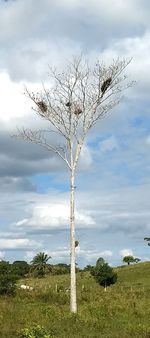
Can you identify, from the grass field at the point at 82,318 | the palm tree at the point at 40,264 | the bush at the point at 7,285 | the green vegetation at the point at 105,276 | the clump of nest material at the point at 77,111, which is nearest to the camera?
the grass field at the point at 82,318

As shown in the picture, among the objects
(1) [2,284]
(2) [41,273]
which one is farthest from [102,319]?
(2) [41,273]

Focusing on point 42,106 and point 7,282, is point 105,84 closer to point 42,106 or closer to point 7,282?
point 42,106

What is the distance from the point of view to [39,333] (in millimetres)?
17047

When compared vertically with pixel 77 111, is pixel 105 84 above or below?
above

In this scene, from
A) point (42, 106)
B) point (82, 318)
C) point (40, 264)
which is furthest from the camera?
point (40, 264)

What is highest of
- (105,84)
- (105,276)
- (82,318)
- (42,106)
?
(105,84)

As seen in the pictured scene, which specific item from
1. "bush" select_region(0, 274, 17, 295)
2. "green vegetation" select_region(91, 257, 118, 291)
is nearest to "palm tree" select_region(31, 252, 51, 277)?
"green vegetation" select_region(91, 257, 118, 291)

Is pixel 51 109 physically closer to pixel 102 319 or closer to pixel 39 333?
pixel 102 319

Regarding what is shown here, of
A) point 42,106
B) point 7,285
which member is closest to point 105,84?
point 42,106

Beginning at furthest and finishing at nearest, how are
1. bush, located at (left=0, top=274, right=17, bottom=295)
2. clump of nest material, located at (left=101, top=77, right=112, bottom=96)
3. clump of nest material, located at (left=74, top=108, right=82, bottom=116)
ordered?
bush, located at (left=0, top=274, right=17, bottom=295)
clump of nest material, located at (left=101, top=77, right=112, bottom=96)
clump of nest material, located at (left=74, top=108, right=82, bottom=116)

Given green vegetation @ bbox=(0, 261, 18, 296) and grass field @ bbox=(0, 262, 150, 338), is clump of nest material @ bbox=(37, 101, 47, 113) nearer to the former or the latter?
grass field @ bbox=(0, 262, 150, 338)

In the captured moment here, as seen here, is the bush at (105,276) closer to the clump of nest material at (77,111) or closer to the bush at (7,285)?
the bush at (7,285)

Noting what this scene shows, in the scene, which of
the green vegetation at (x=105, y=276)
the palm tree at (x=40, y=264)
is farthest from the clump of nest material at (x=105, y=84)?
the palm tree at (x=40, y=264)

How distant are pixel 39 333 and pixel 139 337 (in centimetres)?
368
